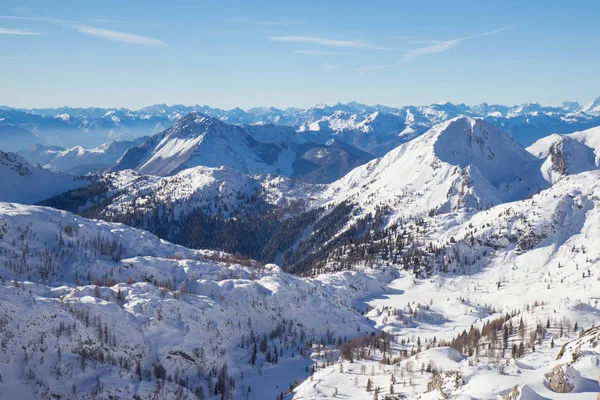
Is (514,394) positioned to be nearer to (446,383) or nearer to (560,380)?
(560,380)

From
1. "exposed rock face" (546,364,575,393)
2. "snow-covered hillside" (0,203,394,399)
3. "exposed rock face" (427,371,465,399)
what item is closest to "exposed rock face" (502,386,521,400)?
"exposed rock face" (546,364,575,393)

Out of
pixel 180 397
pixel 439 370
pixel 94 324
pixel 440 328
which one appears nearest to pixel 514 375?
pixel 439 370

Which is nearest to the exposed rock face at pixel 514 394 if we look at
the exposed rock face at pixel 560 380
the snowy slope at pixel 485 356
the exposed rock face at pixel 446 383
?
the snowy slope at pixel 485 356

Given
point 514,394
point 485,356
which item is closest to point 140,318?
point 485,356

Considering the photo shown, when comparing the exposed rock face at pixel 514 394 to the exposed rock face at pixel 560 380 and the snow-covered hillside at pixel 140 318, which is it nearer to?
the exposed rock face at pixel 560 380

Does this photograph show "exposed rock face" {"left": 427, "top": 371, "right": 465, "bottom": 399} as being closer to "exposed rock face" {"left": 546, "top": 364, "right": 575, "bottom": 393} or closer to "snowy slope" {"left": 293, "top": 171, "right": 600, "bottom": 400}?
"snowy slope" {"left": 293, "top": 171, "right": 600, "bottom": 400}
